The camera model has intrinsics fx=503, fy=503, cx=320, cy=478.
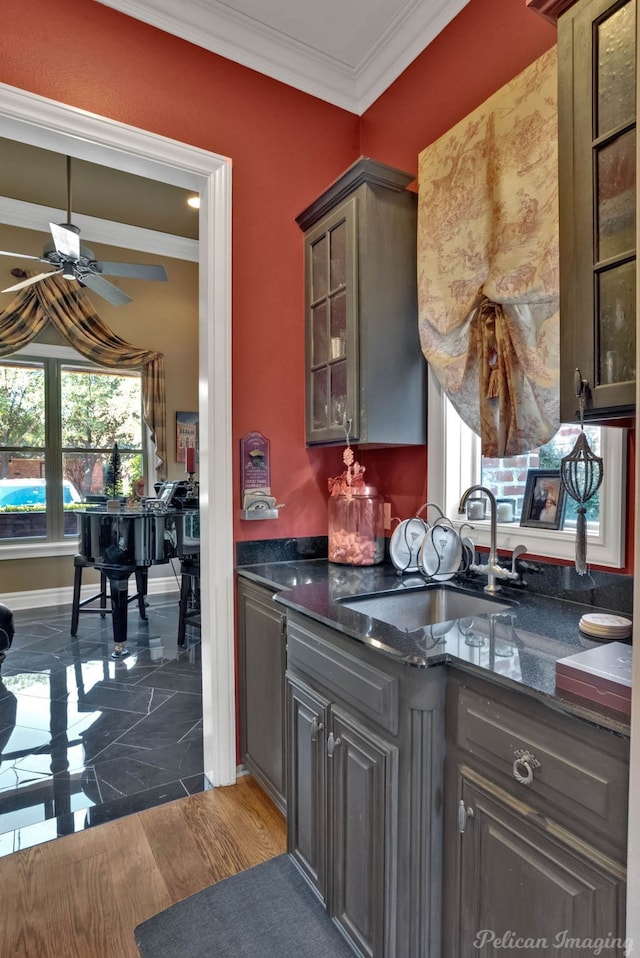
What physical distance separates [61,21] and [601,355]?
232cm

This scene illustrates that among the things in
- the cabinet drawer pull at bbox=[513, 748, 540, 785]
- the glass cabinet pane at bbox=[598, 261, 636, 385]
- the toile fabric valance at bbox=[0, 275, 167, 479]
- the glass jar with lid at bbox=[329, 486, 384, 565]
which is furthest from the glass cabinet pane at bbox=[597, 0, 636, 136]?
the toile fabric valance at bbox=[0, 275, 167, 479]

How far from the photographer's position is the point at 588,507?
1.65 m

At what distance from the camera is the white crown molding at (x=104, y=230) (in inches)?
177

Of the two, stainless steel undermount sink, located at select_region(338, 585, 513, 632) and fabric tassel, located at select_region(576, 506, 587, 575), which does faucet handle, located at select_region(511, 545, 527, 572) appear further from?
fabric tassel, located at select_region(576, 506, 587, 575)

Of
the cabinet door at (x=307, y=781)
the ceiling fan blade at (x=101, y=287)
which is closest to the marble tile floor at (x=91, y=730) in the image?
the cabinet door at (x=307, y=781)

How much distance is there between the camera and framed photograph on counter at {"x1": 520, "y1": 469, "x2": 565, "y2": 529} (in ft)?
5.67

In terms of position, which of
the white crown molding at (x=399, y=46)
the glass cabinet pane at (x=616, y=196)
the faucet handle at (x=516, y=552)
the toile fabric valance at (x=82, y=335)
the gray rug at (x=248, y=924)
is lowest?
the gray rug at (x=248, y=924)

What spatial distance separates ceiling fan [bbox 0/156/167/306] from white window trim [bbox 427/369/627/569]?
8.77ft

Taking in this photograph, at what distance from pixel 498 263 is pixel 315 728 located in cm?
160

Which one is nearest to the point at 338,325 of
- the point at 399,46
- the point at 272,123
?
the point at 272,123

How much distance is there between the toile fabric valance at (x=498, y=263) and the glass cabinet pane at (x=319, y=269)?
0.44 metres

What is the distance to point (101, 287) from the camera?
3.90 metres

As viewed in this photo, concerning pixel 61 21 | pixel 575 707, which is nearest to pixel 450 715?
pixel 575 707

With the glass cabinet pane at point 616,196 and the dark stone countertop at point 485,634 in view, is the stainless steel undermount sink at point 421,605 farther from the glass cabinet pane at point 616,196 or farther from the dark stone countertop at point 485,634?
the glass cabinet pane at point 616,196
